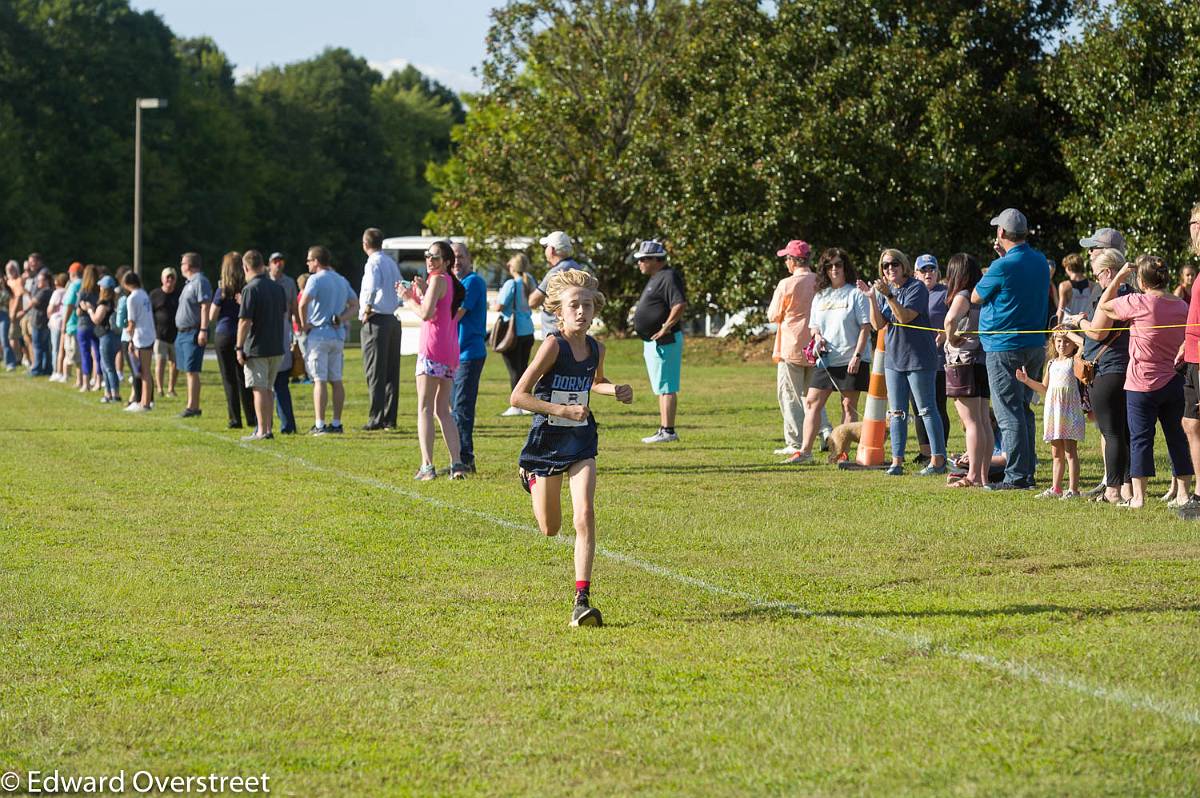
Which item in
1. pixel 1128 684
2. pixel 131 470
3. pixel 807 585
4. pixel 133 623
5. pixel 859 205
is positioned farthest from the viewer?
pixel 859 205

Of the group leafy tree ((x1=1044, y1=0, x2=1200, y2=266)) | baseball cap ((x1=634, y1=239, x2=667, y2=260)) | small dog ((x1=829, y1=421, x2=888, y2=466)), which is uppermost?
leafy tree ((x1=1044, y1=0, x2=1200, y2=266))

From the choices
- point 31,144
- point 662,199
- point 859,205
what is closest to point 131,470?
point 859,205

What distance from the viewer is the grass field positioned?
16.7ft

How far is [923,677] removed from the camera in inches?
240

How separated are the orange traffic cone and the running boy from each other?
6342 millimetres

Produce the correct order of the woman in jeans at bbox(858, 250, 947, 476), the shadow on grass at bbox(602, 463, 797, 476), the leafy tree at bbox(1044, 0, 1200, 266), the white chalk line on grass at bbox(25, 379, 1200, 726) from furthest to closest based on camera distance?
the leafy tree at bbox(1044, 0, 1200, 266), the shadow on grass at bbox(602, 463, 797, 476), the woman in jeans at bbox(858, 250, 947, 476), the white chalk line on grass at bbox(25, 379, 1200, 726)

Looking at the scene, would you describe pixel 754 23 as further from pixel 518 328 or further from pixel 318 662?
pixel 318 662

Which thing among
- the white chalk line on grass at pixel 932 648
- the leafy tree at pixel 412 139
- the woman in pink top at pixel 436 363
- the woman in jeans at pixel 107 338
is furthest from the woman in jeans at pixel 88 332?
the leafy tree at pixel 412 139

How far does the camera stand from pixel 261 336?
16156 millimetres

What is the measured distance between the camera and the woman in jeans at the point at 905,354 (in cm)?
1259

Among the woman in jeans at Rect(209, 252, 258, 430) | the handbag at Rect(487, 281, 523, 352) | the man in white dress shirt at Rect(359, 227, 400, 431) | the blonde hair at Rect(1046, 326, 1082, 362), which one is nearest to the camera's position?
the blonde hair at Rect(1046, 326, 1082, 362)

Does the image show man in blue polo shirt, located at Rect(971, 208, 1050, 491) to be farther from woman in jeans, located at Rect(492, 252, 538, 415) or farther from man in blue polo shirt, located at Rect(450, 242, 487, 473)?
woman in jeans, located at Rect(492, 252, 538, 415)

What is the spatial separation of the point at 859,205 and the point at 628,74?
1086 cm

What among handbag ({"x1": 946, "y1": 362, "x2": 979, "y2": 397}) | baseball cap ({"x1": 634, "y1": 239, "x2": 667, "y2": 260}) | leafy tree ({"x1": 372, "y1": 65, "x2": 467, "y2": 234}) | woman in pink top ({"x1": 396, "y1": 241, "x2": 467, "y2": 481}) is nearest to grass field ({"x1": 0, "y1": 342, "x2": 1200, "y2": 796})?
woman in pink top ({"x1": 396, "y1": 241, "x2": 467, "y2": 481})
